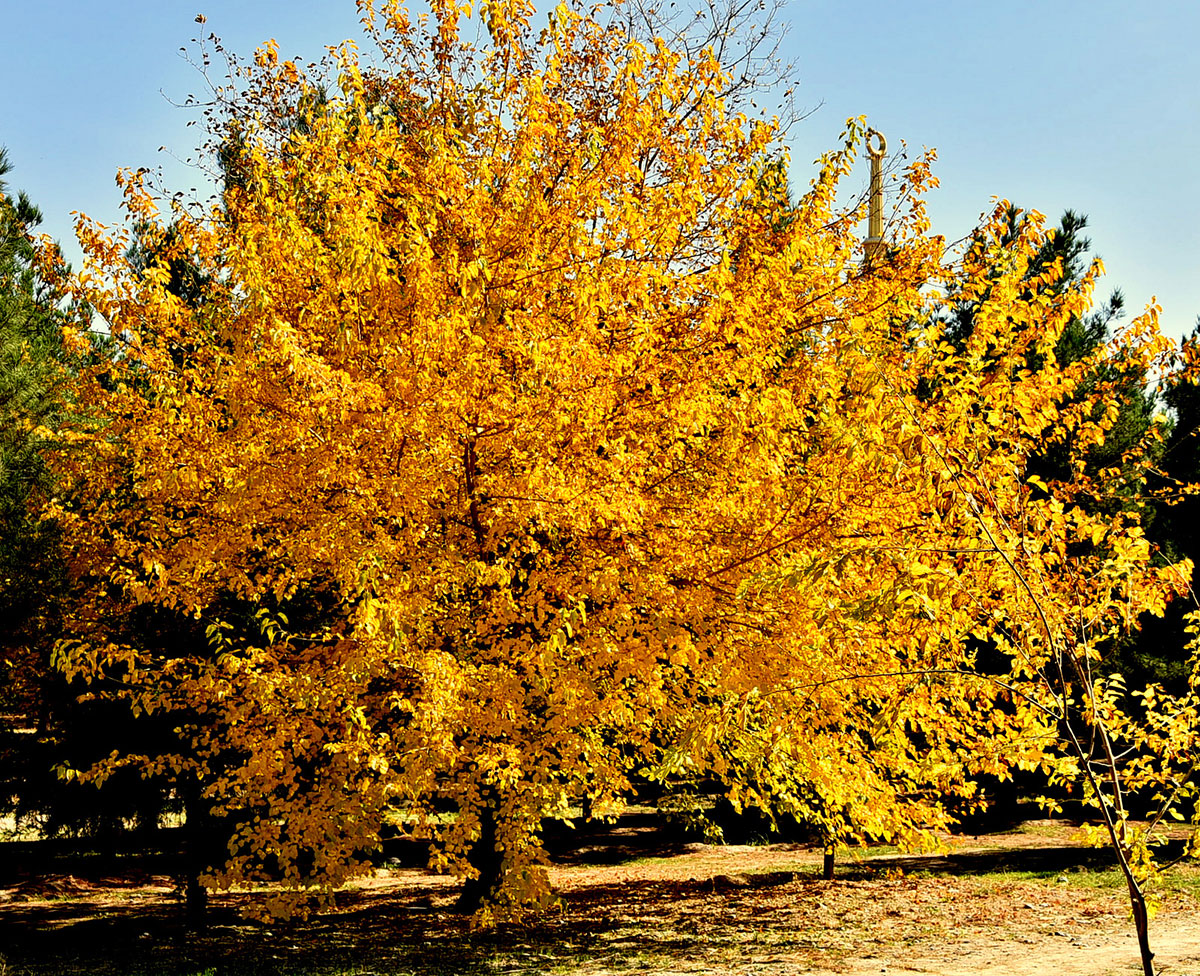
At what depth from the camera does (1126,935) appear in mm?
9305

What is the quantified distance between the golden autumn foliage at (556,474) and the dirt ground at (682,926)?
1.18 meters

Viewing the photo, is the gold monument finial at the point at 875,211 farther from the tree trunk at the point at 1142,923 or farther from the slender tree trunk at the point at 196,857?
the slender tree trunk at the point at 196,857

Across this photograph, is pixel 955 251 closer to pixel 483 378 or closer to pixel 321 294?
pixel 483 378

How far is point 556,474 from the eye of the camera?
6.34 meters

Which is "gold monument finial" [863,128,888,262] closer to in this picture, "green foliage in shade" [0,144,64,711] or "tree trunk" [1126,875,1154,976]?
"tree trunk" [1126,875,1154,976]

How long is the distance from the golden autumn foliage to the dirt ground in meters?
1.18

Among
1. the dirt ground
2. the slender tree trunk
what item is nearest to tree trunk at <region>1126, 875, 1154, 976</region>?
the dirt ground

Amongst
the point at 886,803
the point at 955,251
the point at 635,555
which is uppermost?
the point at 955,251

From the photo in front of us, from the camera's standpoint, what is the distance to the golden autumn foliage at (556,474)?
6.42 meters

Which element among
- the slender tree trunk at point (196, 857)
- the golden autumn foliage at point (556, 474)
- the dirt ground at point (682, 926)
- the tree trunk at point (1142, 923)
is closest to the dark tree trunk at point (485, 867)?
the dirt ground at point (682, 926)

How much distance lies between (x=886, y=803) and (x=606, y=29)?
8.86 metres

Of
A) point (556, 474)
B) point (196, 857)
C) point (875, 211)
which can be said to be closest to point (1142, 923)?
point (556, 474)

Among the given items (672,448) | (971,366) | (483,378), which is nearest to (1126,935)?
(971,366)

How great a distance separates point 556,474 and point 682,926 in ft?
20.3
